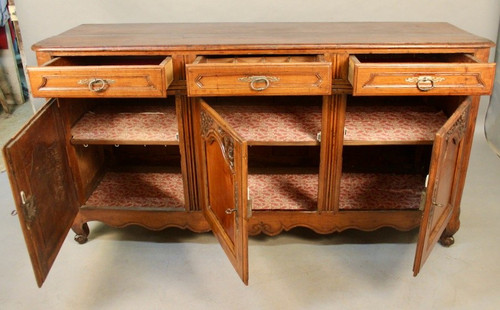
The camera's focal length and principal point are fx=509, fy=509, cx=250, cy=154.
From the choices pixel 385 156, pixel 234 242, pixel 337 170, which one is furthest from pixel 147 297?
pixel 385 156

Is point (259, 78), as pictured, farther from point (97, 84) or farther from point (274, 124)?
point (97, 84)

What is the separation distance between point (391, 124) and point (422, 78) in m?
0.35

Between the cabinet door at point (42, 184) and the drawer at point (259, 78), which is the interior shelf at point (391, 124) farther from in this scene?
the cabinet door at point (42, 184)

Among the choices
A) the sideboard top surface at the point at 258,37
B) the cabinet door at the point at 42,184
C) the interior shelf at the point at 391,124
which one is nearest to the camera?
the cabinet door at the point at 42,184

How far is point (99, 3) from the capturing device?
273cm

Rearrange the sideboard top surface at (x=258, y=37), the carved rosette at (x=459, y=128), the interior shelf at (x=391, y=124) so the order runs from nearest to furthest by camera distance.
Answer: the carved rosette at (x=459, y=128), the sideboard top surface at (x=258, y=37), the interior shelf at (x=391, y=124)

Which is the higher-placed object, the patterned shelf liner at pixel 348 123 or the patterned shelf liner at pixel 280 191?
the patterned shelf liner at pixel 348 123

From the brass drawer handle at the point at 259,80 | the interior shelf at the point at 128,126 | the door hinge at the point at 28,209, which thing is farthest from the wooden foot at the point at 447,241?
the door hinge at the point at 28,209

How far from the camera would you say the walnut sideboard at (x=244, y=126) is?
1680 mm

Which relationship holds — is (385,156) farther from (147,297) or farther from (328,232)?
(147,297)

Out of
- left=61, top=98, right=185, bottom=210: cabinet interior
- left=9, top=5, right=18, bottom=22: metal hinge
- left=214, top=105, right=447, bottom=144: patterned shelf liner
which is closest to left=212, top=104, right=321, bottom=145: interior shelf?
left=214, top=105, right=447, bottom=144: patterned shelf liner

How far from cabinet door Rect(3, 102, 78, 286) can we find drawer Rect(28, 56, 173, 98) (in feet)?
0.33

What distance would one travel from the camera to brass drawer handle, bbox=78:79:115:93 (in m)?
1.74

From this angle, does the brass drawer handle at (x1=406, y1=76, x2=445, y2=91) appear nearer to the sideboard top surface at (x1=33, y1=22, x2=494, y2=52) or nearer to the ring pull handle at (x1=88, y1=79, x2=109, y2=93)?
the sideboard top surface at (x1=33, y1=22, x2=494, y2=52)
